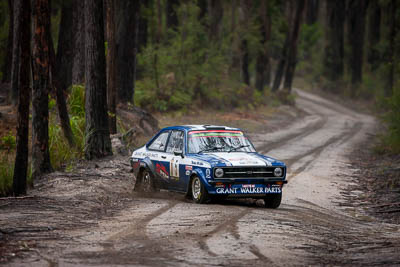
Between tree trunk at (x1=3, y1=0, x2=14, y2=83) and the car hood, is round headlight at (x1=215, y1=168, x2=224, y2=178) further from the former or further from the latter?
tree trunk at (x1=3, y1=0, x2=14, y2=83)

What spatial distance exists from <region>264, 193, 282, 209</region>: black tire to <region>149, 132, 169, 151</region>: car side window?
105 inches

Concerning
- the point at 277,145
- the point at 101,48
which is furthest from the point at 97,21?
the point at 277,145

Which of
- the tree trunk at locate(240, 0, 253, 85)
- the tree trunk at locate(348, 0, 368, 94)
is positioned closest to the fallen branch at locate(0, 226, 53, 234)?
the tree trunk at locate(240, 0, 253, 85)

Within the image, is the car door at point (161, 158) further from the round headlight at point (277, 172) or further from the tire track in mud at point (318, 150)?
the tire track in mud at point (318, 150)

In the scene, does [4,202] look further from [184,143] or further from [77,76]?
[77,76]

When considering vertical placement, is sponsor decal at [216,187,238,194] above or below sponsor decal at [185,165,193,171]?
below

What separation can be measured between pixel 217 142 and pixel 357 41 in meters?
48.9

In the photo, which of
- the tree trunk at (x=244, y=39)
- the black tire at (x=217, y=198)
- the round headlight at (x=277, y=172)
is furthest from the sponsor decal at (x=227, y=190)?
the tree trunk at (x=244, y=39)

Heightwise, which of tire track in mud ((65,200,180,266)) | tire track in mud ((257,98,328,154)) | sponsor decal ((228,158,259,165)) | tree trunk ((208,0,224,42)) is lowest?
tire track in mud ((257,98,328,154))

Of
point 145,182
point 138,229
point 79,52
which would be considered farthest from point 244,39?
point 138,229

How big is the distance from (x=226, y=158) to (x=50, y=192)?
400 centimetres

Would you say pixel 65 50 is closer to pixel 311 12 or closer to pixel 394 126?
pixel 394 126

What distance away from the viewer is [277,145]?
2678 centimetres

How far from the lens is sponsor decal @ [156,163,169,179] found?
44.7ft
